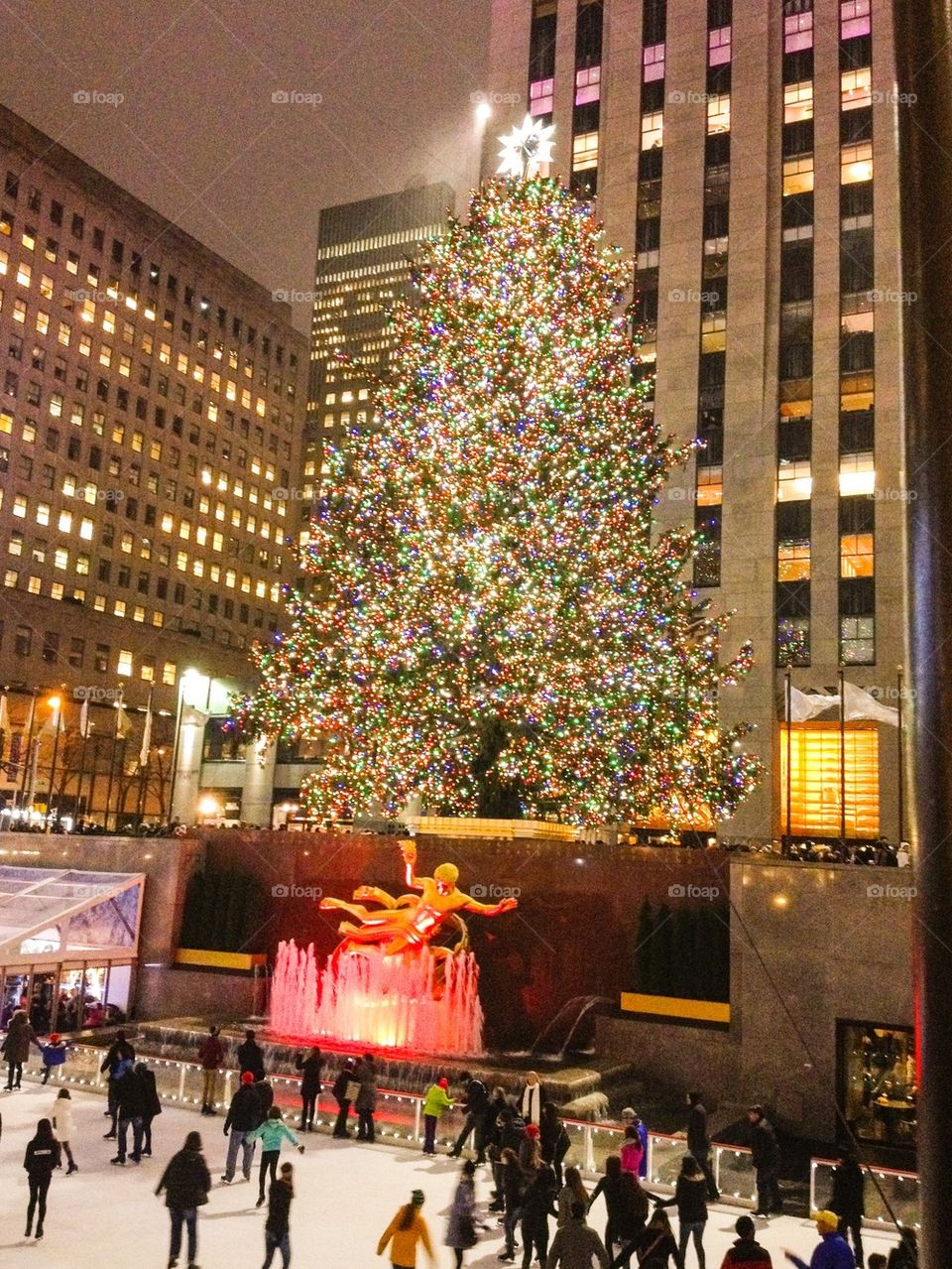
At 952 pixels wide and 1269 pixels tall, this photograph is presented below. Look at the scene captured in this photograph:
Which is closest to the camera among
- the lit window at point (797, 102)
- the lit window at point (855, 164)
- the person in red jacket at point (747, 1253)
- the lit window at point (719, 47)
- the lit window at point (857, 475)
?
the person in red jacket at point (747, 1253)

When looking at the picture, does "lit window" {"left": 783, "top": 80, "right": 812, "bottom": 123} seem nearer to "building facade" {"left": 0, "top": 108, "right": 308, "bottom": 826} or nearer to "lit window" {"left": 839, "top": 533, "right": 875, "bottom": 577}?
"lit window" {"left": 839, "top": 533, "right": 875, "bottom": 577}

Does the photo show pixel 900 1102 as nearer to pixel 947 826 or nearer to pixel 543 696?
pixel 543 696

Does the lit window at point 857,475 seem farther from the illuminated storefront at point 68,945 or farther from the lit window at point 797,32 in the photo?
the illuminated storefront at point 68,945

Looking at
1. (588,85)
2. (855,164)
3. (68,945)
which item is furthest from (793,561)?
(68,945)

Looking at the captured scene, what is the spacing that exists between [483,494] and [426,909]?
10563 millimetres

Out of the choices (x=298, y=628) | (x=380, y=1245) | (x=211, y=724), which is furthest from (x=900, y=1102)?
(x=211, y=724)

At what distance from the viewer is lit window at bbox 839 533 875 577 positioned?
39.5 metres

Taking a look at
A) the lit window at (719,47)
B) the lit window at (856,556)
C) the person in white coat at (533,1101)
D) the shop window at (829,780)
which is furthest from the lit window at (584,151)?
the person in white coat at (533,1101)

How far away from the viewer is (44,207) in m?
76.1

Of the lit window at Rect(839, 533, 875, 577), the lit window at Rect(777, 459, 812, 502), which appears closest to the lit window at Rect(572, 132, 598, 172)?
the lit window at Rect(777, 459, 812, 502)

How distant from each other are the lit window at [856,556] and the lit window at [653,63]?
2247 centimetres

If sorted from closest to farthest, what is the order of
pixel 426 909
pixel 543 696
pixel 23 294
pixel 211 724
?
pixel 426 909
pixel 543 696
pixel 211 724
pixel 23 294

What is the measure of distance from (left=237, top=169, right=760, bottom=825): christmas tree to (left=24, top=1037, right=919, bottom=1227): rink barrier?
9.79 m

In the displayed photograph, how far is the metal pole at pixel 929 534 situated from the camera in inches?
129
